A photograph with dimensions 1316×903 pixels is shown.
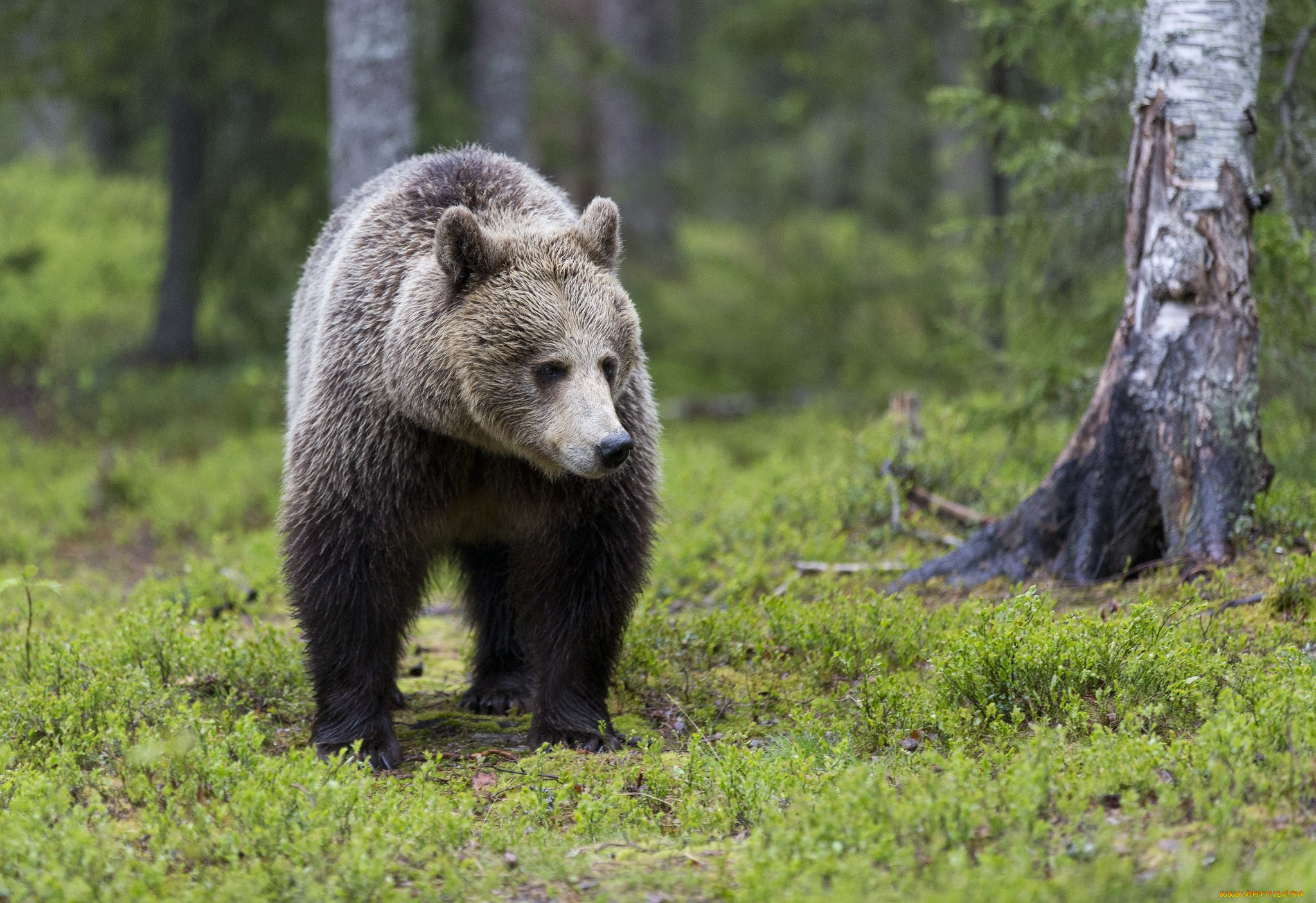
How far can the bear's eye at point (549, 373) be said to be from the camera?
16.2 feet

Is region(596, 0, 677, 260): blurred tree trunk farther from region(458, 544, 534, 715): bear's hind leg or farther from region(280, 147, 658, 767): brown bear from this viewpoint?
region(280, 147, 658, 767): brown bear

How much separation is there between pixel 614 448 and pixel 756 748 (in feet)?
4.77

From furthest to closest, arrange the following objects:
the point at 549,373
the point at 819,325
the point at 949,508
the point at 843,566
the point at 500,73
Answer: the point at 819,325
the point at 500,73
the point at 949,508
the point at 843,566
the point at 549,373

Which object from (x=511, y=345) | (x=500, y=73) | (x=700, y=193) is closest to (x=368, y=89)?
(x=500, y=73)

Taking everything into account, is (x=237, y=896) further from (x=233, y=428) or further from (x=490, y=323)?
(x=233, y=428)

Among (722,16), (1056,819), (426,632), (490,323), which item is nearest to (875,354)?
(722,16)

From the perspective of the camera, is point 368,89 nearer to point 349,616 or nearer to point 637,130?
point 349,616

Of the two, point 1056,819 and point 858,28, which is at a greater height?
point 858,28

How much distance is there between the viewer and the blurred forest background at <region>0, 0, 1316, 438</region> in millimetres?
7793

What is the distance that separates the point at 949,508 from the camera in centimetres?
775

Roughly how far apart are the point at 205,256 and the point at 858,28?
8209 mm

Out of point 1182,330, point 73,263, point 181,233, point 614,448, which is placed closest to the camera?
point 614,448

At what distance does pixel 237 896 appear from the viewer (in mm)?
3588

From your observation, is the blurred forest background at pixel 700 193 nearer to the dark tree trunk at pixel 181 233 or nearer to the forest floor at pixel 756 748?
the dark tree trunk at pixel 181 233
